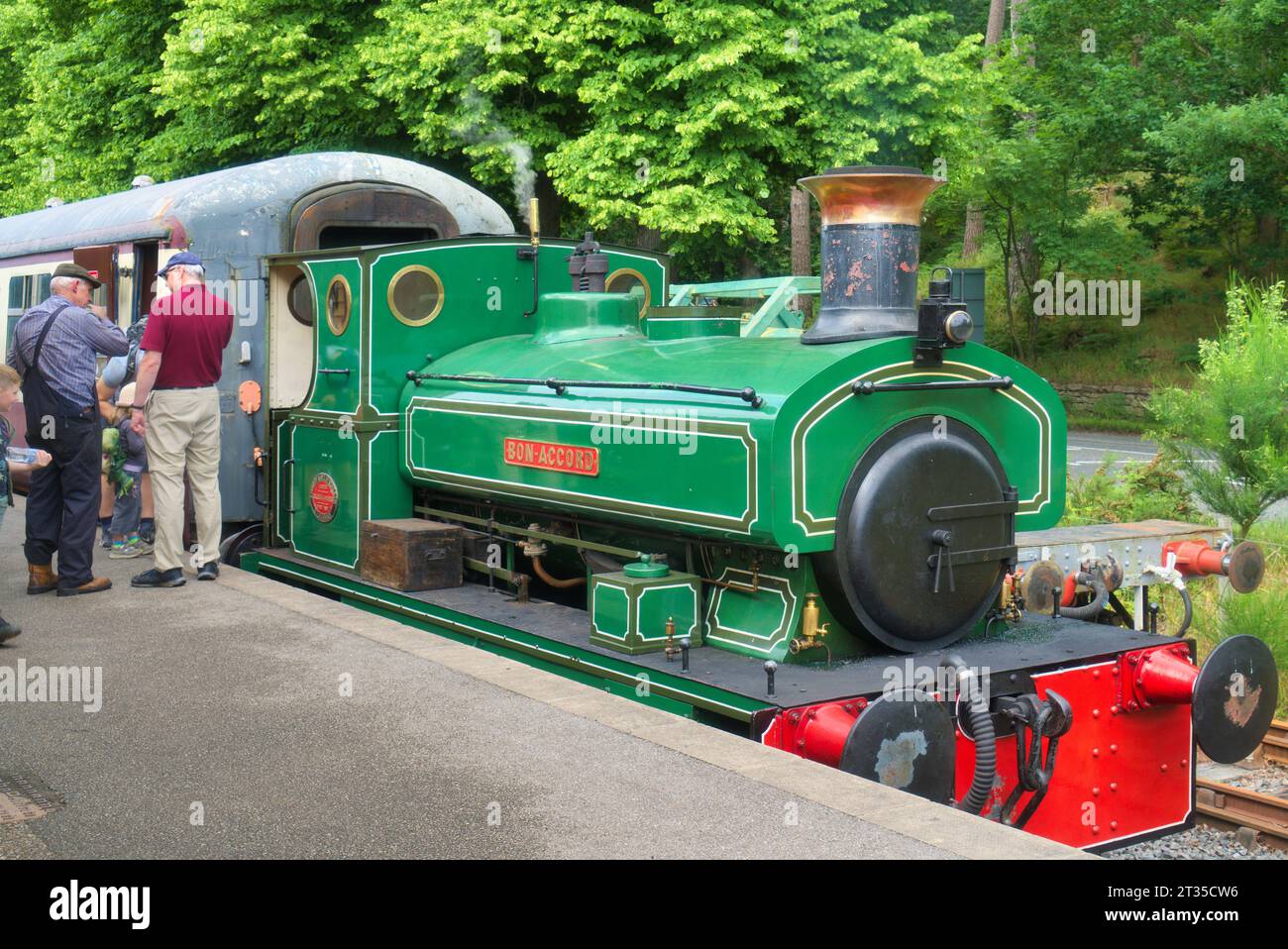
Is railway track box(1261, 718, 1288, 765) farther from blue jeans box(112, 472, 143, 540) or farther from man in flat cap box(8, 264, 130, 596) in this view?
blue jeans box(112, 472, 143, 540)

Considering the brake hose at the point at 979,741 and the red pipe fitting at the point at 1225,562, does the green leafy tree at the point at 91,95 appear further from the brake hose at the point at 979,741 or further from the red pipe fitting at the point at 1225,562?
the brake hose at the point at 979,741

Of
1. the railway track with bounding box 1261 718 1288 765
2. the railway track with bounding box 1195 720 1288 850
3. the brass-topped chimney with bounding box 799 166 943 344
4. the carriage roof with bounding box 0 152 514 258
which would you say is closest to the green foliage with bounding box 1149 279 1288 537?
the railway track with bounding box 1261 718 1288 765

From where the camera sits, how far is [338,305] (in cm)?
751

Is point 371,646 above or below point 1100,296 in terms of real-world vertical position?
below

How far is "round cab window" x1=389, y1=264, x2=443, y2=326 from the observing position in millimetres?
7309

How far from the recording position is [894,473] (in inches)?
212

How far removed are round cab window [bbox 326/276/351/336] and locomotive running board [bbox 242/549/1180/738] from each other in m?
1.42

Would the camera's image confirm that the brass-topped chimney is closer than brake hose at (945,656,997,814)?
No

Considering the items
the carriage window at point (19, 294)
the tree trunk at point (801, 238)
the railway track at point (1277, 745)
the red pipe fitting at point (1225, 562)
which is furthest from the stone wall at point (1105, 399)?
the carriage window at point (19, 294)

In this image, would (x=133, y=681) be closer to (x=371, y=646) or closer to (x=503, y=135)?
(x=371, y=646)

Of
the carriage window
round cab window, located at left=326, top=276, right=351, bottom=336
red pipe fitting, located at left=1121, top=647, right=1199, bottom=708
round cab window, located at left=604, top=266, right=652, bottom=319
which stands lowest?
red pipe fitting, located at left=1121, top=647, right=1199, bottom=708

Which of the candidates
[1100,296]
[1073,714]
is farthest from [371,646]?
[1100,296]

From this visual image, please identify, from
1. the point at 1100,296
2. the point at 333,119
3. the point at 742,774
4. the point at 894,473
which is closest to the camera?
the point at 742,774

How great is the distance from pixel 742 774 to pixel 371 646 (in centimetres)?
230
